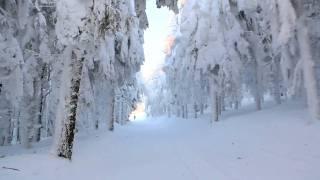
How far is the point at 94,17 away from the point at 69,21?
79 centimetres

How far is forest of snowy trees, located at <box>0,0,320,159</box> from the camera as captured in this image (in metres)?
14.0

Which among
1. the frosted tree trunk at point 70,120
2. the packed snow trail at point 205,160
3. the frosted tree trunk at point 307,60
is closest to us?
the packed snow trail at point 205,160

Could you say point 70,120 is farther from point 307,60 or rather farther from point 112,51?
point 112,51

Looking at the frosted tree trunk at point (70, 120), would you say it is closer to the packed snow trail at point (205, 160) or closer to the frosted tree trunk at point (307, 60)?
the packed snow trail at point (205, 160)

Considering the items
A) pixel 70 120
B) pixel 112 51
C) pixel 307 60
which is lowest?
pixel 70 120

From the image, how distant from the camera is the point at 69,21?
13.9m

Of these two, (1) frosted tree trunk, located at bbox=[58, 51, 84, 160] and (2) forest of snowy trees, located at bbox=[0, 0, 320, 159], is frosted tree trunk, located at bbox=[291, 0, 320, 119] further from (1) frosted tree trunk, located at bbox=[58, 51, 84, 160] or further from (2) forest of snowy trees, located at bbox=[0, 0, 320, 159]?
(1) frosted tree trunk, located at bbox=[58, 51, 84, 160]

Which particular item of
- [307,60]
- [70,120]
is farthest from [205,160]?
[307,60]

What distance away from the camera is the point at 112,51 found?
93.8 ft

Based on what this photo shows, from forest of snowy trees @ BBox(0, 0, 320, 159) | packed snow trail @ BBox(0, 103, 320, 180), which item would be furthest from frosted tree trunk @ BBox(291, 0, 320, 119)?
packed snow trail @ BBox(0, 103, 320, 180)

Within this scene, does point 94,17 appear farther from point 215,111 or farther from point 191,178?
point 215,111

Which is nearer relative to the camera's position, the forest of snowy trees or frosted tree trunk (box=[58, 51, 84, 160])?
frosted tree trunk (box=[58, 51, 84, 160])

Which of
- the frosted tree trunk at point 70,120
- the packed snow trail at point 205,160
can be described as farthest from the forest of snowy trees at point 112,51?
the packed snow trail at point 205,160

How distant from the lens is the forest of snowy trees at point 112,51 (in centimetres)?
1404
